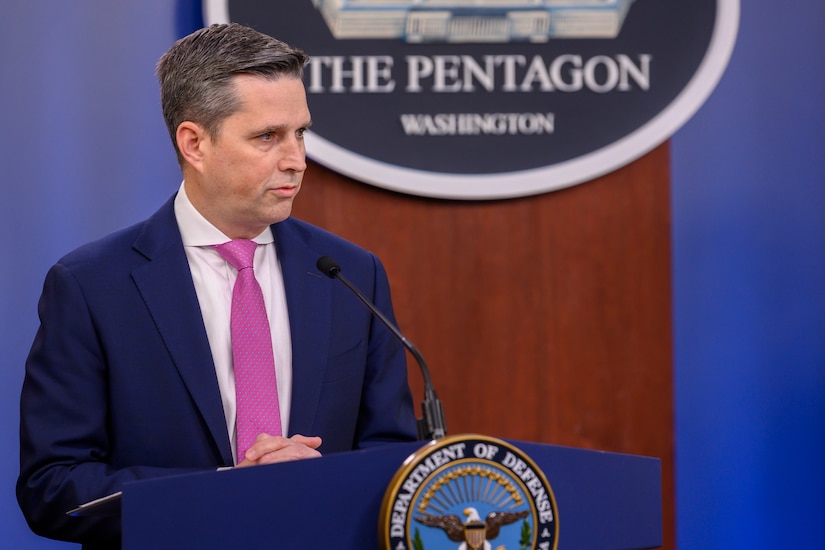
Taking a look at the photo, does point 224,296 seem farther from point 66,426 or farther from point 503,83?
point 503,83

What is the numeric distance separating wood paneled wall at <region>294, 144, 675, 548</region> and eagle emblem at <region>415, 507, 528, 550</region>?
124 cm

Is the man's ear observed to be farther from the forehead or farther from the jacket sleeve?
the jacket sleeve

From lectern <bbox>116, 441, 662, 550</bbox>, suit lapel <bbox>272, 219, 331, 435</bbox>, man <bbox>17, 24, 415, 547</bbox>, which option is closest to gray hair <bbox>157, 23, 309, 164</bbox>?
man <bbox>17, 24, 415, 547</bbox>

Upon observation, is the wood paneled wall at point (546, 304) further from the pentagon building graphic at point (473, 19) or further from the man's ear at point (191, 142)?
the man's ear at point (191, 142)

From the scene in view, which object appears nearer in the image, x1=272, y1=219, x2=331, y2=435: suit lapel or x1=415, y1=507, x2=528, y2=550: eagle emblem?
x1=415, y1=507, x2=528, y2=550: eagle emblem

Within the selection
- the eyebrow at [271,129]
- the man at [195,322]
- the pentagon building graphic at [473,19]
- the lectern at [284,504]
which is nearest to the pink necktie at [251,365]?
the man at [195,322]

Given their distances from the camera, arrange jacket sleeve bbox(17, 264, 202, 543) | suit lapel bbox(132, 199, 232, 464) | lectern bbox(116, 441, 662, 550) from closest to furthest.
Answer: lectern bbox(116, 441, 662, 550), jacket sleeve bbox(17, 264, 202, 543), suit lapel bbox(132, 199, 232, 464)

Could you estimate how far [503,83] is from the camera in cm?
241

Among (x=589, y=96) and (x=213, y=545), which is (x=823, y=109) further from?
(x=213, y=545)

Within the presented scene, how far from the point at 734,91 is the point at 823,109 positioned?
21 centimetres

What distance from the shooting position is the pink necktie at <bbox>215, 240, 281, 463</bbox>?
1611 mm

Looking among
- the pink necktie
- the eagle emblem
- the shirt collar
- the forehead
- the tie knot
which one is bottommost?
the eagle emblem

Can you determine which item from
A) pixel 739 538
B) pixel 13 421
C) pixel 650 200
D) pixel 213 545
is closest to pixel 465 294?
pixel 650 200

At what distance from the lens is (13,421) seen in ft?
7.55
